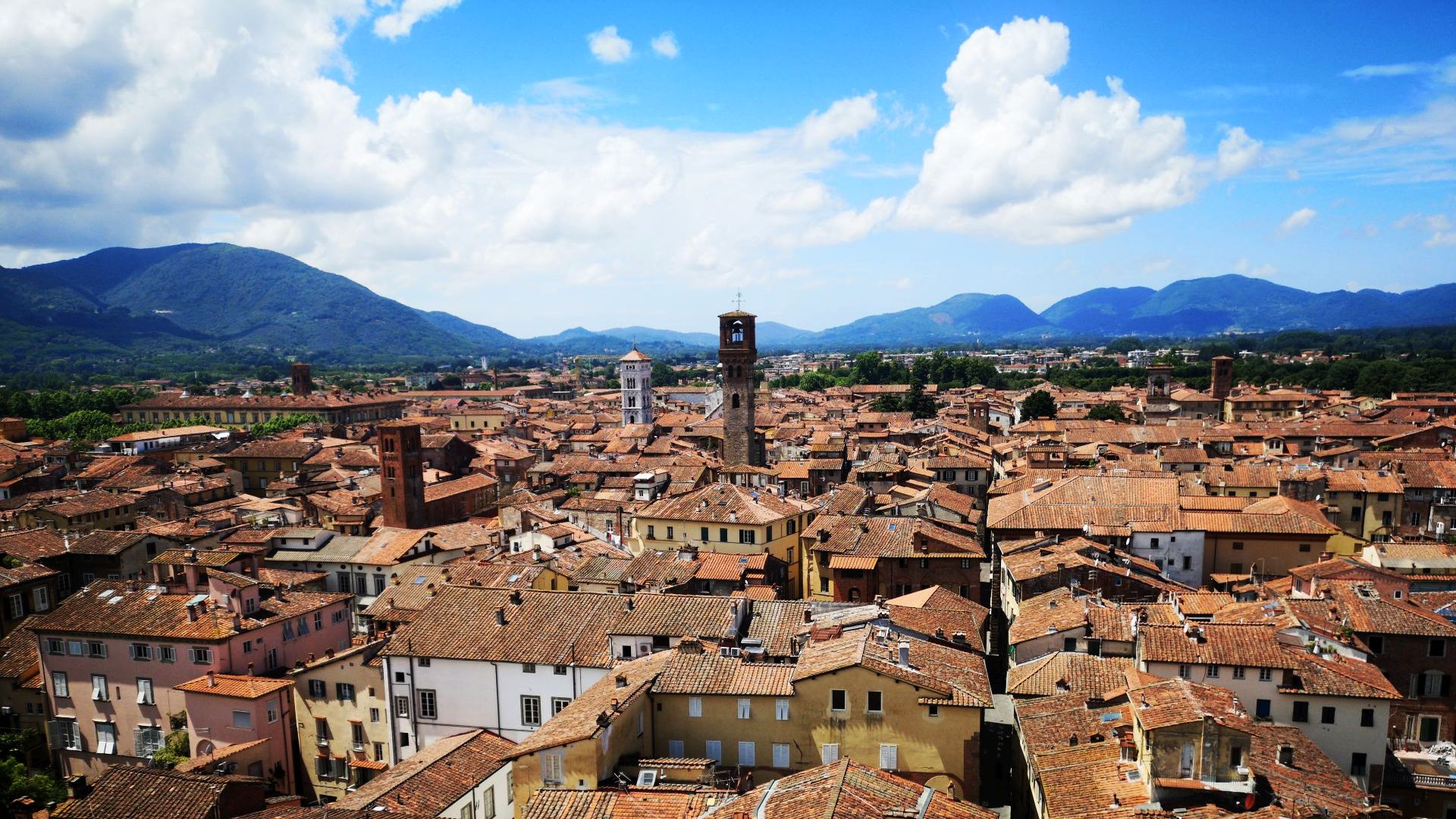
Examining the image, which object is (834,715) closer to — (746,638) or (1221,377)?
(746,638)

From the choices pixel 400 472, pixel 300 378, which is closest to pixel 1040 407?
pixel 400 472

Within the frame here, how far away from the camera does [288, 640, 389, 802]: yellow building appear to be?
3183 cm

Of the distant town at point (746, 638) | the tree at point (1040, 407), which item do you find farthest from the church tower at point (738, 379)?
the tree at point (1040, 407)

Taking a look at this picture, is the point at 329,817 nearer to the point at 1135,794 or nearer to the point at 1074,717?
the point at 1135,794

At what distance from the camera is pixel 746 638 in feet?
97.6

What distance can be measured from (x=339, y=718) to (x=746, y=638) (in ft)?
50.5

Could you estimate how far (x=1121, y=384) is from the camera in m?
178

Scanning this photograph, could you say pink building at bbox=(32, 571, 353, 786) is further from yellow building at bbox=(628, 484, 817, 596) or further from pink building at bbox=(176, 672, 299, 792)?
yellow building at bbox=(628, 484, 817, 596)

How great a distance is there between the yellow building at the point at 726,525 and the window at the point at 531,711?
1614 cm

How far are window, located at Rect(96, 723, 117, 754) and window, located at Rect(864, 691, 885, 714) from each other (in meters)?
30.8

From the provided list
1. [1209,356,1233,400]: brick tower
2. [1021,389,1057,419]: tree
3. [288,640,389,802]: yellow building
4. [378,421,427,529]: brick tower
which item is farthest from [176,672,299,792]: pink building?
[1209,356,1233,400]: brick tower

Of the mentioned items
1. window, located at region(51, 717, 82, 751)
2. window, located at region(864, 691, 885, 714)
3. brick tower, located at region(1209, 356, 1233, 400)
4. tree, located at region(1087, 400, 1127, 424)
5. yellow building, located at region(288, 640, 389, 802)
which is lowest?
window, located at region(51, 717, 82, 751)

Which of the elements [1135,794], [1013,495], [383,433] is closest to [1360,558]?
[1013,495]

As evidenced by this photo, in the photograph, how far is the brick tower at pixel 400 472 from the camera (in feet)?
197
